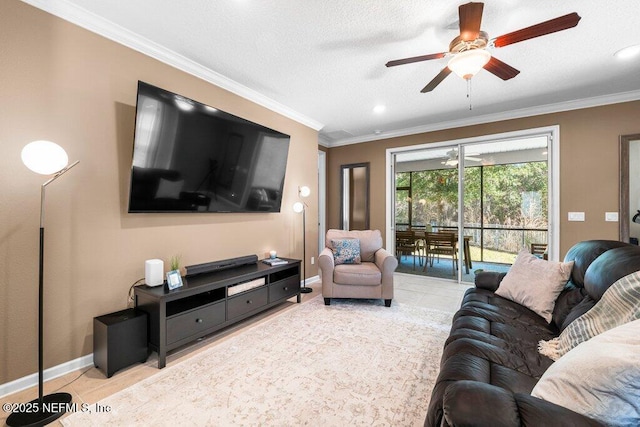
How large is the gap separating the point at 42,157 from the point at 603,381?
8.87 ft

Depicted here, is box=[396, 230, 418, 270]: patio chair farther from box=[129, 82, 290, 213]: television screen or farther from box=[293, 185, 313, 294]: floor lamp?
box=[129, 82, 290, 213]: television screen

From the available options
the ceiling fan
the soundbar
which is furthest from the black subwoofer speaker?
the ceiling fan

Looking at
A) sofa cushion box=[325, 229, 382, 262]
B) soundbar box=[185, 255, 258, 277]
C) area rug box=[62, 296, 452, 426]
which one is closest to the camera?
area rug box=[62, 296, 452, 426]

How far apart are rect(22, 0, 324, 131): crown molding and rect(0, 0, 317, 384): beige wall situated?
0.16 feet

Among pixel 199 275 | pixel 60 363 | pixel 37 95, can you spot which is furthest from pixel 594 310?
pixel 37 95

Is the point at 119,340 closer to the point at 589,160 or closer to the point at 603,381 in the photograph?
the point at 603,381

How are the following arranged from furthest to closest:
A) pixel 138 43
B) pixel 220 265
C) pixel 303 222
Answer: pixel 303 222 < pixel 220 265 < pixel 138 43

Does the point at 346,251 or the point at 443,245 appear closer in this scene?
the point at 346,251

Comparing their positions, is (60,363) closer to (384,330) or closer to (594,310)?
(384,330)

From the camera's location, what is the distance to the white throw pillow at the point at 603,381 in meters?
0.77

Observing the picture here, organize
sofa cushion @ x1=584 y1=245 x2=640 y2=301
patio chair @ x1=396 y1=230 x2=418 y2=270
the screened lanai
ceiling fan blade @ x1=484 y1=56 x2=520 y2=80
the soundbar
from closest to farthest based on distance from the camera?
sofa cushion @ x1=584 y1=245 x2=640 y2=301 < ceiling fan blade @ x1=484 y1=56 x2=520 y2=80 < the soundbar < the screened lanai < patio chair @ x1=396 y1=230 x2=418 y2=270

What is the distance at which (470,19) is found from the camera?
1751 millimetres

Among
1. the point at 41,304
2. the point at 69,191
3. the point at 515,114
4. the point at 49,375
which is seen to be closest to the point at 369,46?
the point at 69,191

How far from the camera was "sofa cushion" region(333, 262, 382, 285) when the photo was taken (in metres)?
3.30
